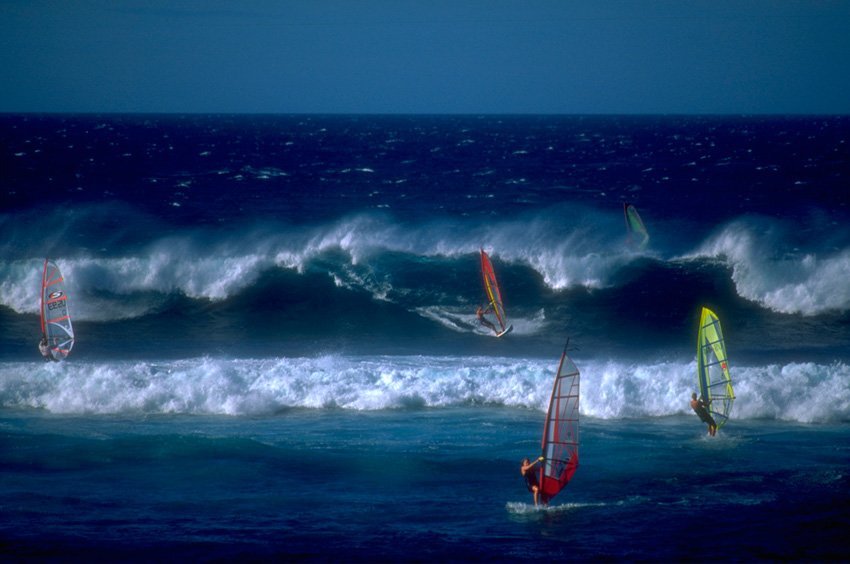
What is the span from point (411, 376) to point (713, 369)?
4.91 m

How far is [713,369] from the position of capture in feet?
42.9

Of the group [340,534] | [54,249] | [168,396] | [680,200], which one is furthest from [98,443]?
[680,200]

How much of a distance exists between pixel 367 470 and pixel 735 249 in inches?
646

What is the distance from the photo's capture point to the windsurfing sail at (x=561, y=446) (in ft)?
34.2

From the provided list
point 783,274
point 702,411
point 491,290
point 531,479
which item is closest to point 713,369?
point 702,411

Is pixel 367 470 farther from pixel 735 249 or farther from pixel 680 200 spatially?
pixel 680 200

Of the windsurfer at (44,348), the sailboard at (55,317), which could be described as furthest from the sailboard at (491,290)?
the windsurfer at (44,348)

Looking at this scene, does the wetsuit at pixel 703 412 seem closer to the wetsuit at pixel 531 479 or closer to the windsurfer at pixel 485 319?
the wetsuit at pixel 531 479

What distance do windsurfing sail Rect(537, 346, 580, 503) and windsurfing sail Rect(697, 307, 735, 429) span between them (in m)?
2.47

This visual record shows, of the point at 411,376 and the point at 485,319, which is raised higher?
the point at 485,319

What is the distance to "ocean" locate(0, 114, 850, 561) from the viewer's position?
10.2m

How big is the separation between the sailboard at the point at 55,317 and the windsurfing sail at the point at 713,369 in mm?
Answer: 10056

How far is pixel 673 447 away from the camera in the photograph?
41.6 feet

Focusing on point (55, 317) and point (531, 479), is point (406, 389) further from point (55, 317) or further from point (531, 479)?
point (55, 317)
